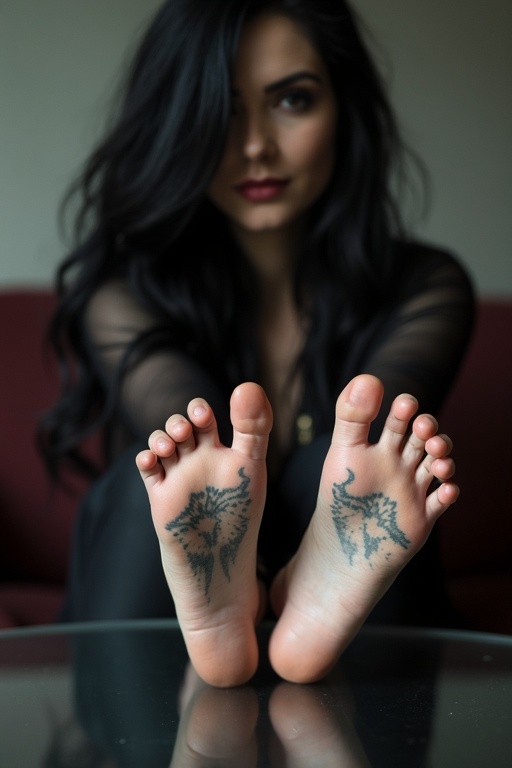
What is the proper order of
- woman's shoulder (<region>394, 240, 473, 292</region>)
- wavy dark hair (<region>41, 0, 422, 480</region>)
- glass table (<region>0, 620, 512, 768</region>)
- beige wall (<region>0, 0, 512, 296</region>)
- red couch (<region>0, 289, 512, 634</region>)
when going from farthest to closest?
1. beige wall (<region>0, 0, 512, 296</region>)
2. red couch (<region>0, 289, 512, 634</region>)
3. woman's shoulder (<region>394, 240, 473, 292</region>)
4. wavy dark hair (<region>41, 0, 422, 480</region>)
5. glass table (<region>0, 620, 512, 768</region>)

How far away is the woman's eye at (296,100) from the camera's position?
3.47 ft

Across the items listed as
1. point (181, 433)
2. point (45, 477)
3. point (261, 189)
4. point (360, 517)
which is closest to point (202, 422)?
point (181, 433)

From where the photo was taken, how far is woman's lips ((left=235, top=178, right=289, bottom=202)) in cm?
106

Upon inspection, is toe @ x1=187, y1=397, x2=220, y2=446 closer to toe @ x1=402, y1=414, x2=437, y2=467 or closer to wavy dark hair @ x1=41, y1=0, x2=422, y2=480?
toe @ x1=402, y1=414, x2=437, y2=467

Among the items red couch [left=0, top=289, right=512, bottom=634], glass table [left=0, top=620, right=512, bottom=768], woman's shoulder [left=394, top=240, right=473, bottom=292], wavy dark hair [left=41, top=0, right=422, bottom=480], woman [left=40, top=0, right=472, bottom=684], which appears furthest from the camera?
red couch [left=0, top=289, right=512, bottom=634]

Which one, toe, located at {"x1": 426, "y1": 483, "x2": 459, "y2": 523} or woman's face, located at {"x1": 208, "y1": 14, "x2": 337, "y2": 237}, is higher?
woman's face, located at {"x1": 208, "y1": 14, "x2": 337, "y2": 237}

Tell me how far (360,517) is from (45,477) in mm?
744

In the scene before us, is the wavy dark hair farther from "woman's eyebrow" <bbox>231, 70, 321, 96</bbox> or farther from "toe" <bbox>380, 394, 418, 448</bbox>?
"toe" <bbox>380, 394, 418, 448</bbox>

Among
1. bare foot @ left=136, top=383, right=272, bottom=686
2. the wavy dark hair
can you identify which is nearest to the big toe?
bare foot @ left=136, top=383, right=272, bottom=686

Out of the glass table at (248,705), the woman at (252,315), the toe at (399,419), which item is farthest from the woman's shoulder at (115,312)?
the toe at (399,419)

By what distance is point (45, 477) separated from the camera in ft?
4.26

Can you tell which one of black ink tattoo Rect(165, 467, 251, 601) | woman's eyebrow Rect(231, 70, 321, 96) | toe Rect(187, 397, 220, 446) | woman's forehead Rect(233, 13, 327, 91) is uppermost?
woman's forehead Rect(233, 13, 327, 91)

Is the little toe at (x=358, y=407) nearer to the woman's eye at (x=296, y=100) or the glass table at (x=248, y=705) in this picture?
the glass table at (x=248, y=705)

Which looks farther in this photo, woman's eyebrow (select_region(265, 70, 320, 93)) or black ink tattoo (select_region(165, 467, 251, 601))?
woman's eyebrow (select_region(265, 70, 320, 93))
